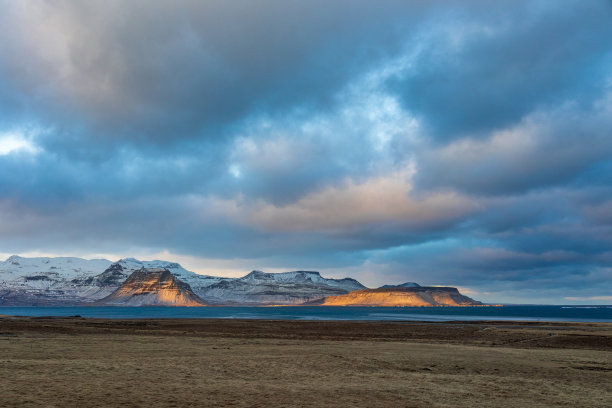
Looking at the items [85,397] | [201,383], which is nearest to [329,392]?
[201,383]

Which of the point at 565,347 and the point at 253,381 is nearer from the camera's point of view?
the point at 253,381

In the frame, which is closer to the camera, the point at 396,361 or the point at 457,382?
the point at 457,382

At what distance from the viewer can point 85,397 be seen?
15766mm

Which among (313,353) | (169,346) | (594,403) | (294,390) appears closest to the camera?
(594,403)

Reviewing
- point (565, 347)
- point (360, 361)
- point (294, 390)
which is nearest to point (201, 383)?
point (294, 390)

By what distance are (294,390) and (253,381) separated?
2.75 m

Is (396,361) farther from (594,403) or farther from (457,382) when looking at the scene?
(594,403)

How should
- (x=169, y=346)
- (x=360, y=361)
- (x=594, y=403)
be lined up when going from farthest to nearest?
(x=169, y=346) → (x=360, y=361) → (x=594, y=403)

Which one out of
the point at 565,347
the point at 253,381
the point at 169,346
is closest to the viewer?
the point at 253,381

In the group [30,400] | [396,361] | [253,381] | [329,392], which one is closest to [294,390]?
[329,392]

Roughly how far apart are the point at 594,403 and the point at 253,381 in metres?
14.3

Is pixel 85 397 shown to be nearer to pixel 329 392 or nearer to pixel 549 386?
pixel 329 392

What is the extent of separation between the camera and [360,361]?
91.0 feet

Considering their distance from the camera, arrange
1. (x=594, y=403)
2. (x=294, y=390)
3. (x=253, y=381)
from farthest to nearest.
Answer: (x=253, y=381) < (x=294, y=390) < (x=594, y=403)
